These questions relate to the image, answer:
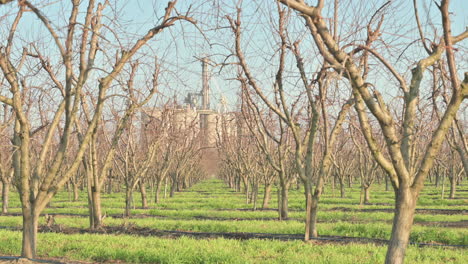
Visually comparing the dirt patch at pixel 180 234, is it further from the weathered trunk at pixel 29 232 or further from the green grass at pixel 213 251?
the weathered trunk at pixel 29 232

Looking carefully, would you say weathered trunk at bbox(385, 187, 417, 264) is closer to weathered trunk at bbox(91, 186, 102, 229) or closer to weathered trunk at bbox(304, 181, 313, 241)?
weathered trunk at bbox(304, 181, 313, 241)

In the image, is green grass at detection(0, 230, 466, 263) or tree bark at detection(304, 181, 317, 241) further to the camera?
tree bark at detection(304, 181, 317, 241)

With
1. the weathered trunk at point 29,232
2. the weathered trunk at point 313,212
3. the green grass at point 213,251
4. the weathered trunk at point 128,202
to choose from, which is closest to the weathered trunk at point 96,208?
the green grass at point 213,251

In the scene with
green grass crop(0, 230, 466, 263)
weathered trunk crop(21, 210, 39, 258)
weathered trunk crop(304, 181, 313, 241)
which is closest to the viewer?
weathered trunk crop(21, 210, 39, 258)

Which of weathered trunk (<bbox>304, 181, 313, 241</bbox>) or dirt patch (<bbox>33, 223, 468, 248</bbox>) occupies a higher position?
weathered trunk (<bbox>304, 181, 313, 241</bbox>)

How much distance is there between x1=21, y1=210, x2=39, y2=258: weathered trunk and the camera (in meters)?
6.82

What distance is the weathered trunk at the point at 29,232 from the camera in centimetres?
682

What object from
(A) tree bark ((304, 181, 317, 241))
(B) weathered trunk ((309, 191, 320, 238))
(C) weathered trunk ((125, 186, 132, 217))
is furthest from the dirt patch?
(C) weathered trunk ((125, 186, 132, 217))

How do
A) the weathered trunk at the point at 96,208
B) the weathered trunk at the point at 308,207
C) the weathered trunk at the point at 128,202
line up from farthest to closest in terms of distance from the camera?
the weathered trunk at the point at 128,202, the weathered trunk at the point at 96,208, the weathered trunk at the point at 308,207

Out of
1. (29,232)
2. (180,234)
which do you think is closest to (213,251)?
(29,232)

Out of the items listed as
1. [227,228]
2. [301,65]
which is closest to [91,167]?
[227,228]

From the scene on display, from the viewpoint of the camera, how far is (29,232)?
22.5 ft

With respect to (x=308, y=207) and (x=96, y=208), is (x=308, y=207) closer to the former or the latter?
(x=308, y=207)

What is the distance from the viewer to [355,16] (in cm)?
739
